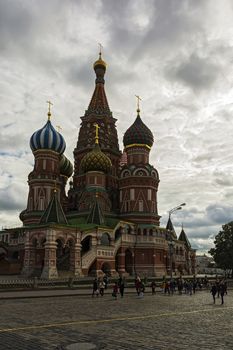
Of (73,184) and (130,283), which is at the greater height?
(73,184)

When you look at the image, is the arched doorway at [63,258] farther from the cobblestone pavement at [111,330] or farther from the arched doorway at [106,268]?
→ the cobblestone pavement at [111,330]

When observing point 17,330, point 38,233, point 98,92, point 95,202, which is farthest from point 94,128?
point 17,330

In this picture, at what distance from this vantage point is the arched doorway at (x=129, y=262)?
2112 inches

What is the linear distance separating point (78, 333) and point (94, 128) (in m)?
56.4

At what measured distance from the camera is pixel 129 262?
54281mm

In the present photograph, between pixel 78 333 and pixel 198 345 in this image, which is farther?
pixel 78 333

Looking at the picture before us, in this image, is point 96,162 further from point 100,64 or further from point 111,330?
point 111,330

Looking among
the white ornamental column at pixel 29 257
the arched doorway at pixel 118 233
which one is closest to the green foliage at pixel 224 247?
the arched doorway at pixel 118 233

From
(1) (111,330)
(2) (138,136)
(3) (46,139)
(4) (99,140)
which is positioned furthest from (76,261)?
(1) (111,330)

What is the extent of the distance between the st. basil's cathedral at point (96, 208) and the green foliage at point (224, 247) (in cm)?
719

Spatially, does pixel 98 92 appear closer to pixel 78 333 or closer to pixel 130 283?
pixel 130 283

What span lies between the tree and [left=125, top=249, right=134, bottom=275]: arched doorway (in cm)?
1320

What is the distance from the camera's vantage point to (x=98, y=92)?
70688 mm

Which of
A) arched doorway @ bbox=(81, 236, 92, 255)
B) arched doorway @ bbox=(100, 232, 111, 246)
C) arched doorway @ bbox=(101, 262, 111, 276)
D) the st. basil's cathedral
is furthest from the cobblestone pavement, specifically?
arched doorway @ bbox=(101, 262, 111, 276)
